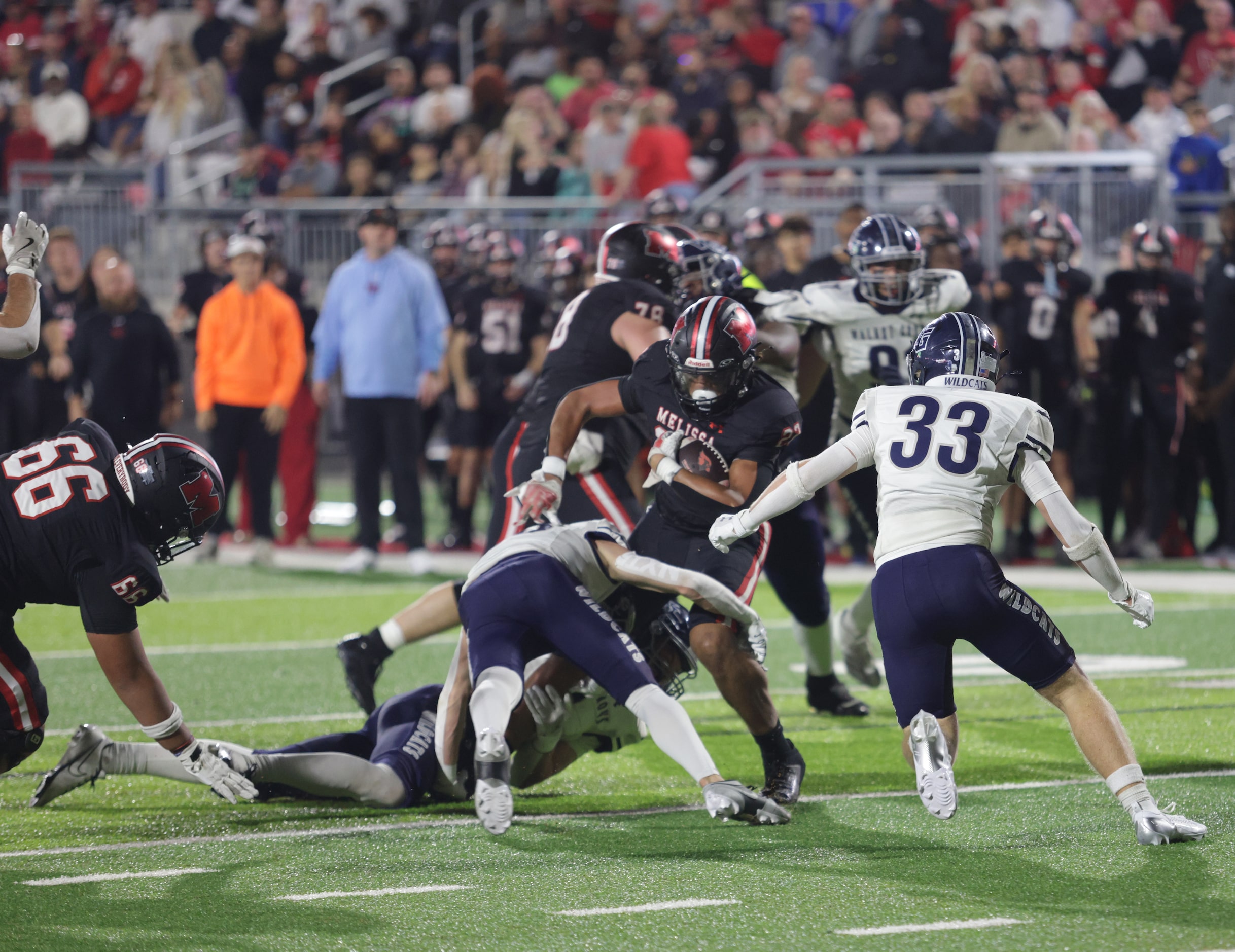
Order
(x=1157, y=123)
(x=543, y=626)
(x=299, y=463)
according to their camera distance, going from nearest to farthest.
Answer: (x=543, y=626) → (x=299, y=463) → (x=1157, y=123)

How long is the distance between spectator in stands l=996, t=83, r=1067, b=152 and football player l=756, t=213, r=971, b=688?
696cm

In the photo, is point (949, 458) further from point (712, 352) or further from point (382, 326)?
point (382, 326)

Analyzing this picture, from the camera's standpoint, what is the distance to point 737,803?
4.68m

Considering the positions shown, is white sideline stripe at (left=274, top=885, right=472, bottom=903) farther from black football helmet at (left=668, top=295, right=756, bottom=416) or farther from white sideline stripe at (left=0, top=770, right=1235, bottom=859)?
black football helmet at (left=668, top=295, right=756, bottom=416)

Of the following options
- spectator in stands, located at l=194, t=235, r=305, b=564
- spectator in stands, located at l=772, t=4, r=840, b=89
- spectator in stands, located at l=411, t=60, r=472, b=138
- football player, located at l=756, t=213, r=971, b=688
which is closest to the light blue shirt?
spectator in stands, located at l=194, t=235, r=305, b=564

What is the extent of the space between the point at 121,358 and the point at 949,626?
319 inches

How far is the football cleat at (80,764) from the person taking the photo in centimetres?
527

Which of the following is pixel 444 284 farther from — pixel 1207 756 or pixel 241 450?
pixel 1207 756

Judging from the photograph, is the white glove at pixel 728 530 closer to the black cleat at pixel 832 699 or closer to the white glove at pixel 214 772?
the white glove at pixel 214 772

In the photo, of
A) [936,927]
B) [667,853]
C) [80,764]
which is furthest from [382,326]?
[936,927]

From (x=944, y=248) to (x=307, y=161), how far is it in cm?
821

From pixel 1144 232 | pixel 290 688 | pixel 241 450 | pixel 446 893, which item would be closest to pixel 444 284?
pixel 241 450

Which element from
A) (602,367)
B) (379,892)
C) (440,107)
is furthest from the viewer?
(440,107)

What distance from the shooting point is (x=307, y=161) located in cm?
1686
